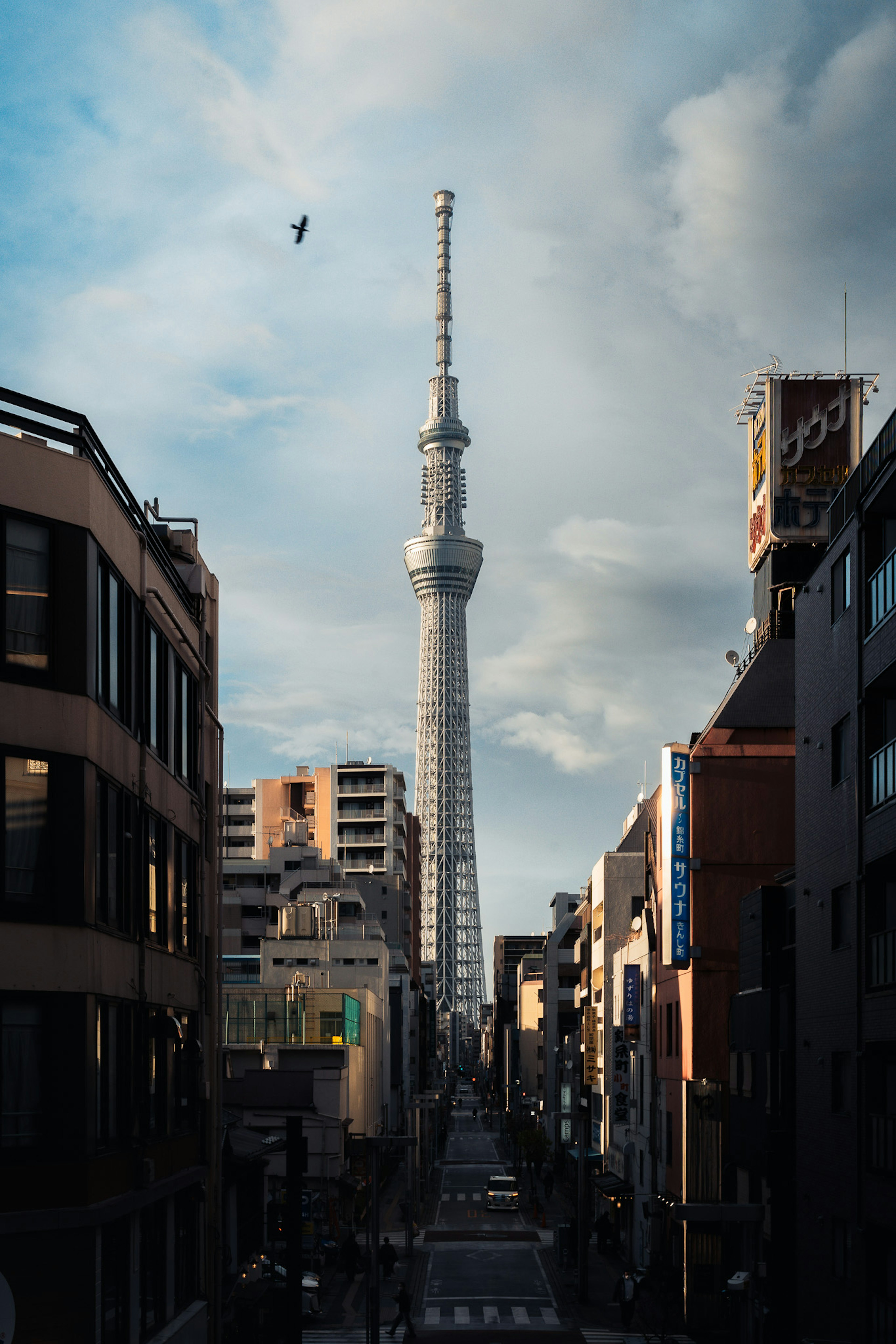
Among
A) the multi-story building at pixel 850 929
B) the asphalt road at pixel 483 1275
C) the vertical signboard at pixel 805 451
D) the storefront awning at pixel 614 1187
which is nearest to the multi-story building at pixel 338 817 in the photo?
the asphalt road at pixel 483 1275

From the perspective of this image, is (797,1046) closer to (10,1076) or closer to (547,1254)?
(10,1076)

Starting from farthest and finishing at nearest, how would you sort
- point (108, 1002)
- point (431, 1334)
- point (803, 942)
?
point (431, 1334), point (803, 942), point (108, 1002)

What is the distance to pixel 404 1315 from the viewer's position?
42.3 meters

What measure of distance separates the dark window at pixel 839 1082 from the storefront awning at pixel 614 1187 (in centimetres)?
2913

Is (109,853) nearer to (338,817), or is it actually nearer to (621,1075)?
(621,1075)

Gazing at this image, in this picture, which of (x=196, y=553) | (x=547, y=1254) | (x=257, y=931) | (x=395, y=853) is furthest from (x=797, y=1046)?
(x=395, y=853)

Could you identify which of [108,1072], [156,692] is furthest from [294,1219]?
[156,692]

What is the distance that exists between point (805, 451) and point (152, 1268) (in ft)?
126

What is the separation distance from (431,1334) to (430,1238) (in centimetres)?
2297

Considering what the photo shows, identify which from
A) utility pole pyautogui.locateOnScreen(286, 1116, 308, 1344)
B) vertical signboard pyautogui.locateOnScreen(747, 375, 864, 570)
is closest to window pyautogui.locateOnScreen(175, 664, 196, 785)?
utility pole pyautogui.locateOnScreen(286, 1116, 308, 1344)

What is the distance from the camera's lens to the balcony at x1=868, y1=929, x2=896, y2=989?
89.8ft

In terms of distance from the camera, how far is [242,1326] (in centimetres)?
3681

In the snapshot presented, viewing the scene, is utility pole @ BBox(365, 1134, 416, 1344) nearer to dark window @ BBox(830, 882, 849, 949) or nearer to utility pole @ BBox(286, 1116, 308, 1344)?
utility pole @ BBox(286, 1116, 308, 1344)

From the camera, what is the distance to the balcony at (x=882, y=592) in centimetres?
2800
